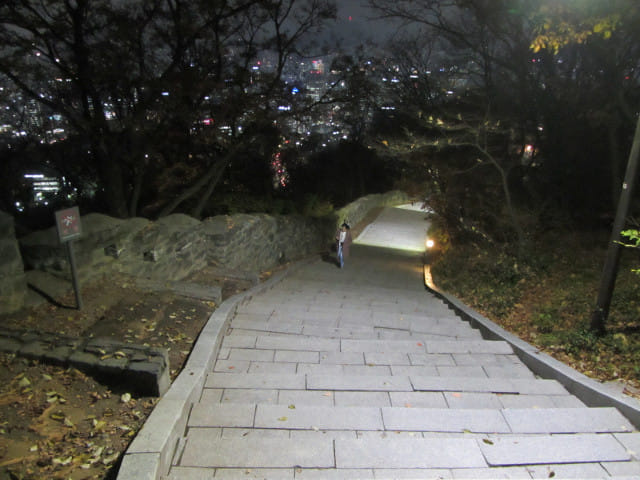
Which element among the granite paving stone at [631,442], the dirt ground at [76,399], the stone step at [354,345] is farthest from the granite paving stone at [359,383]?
the granite paving stone at [631,442]

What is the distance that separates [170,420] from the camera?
2.98m

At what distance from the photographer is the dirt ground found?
8.64ft

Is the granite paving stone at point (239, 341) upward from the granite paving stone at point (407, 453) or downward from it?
downward

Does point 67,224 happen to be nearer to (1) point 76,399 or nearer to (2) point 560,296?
(1) point 76,399

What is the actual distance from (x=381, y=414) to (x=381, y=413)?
0.01m

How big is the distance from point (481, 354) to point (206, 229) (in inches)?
232

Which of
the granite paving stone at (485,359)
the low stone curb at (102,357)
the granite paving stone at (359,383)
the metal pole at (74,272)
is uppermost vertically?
the metal pole at (74,272)

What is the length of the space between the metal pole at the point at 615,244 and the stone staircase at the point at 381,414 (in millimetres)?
1140

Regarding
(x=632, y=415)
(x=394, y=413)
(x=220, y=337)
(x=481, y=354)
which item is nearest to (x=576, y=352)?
(x=481, y=354)

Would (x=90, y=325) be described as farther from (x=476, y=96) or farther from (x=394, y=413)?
(x=476, y=96)

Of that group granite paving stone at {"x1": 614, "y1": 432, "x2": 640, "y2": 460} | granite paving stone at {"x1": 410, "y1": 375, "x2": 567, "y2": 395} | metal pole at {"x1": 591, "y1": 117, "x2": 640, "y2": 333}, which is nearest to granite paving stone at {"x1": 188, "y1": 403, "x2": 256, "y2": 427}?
Result: granite paving stone at {"x1": 410, "y1": 375, "x2": 567, "y2": 395}

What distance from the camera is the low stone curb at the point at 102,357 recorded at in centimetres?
350

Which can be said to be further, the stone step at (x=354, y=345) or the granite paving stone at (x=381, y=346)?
the granite paving stone at (x=381, y=346)

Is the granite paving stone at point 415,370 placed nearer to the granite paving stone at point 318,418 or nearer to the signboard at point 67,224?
the granite paving stone at point 318,418
